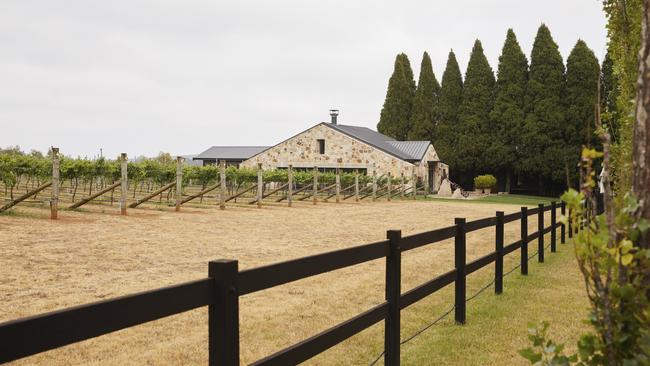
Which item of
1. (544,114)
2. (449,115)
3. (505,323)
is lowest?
(505,323)

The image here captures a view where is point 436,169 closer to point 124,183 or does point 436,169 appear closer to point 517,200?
point 517,200

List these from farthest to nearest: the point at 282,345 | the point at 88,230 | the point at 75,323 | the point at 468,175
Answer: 1. the point at 468,175
2. the point at 88,230
3. the point at 282,345
4. the point at 75,323

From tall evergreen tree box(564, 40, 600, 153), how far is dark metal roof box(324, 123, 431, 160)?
Answer: 11500 millimetres

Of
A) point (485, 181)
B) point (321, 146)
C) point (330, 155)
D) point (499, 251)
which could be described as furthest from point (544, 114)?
point (499, 251)

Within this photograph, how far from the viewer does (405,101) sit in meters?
56.8

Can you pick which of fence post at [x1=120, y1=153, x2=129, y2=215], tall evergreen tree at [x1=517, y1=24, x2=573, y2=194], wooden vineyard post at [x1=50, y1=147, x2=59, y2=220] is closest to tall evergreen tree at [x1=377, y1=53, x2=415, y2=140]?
tall evergreen tree at [x1=517, y1=24, x2=573, y2=194]

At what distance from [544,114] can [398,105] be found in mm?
16381

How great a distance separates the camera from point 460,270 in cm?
628

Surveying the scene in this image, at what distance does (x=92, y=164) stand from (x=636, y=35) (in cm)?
2077

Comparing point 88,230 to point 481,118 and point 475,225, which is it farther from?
point 481,118

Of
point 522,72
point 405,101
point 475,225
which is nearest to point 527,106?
point 522,72

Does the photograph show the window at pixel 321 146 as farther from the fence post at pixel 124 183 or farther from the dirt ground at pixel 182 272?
the fence post at pixel 124 183

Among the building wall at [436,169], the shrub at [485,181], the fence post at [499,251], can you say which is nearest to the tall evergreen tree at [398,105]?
the building wall at [436,169]

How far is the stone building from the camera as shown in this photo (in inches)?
1687
